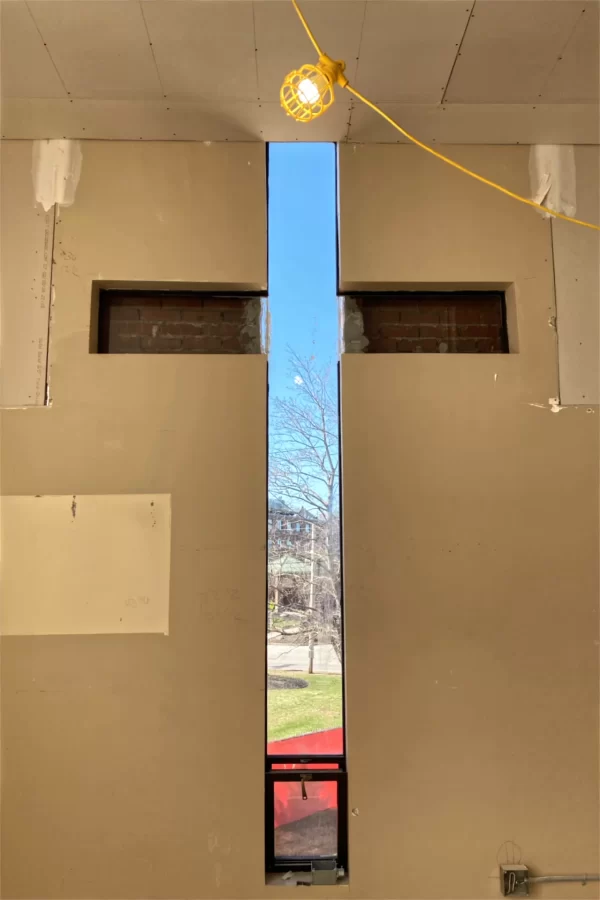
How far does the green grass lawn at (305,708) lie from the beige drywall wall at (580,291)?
145cm

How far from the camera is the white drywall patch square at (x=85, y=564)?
1.98 m

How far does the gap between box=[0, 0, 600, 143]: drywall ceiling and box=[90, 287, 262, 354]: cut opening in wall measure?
0.63m

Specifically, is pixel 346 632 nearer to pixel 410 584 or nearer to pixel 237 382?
pixel 410 584

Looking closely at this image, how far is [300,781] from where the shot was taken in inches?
77.4

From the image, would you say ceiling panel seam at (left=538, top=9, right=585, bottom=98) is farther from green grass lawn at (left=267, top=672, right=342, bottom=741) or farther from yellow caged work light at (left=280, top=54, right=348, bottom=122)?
green grass lawn at (left=267, top=672, right=342, bottom=741)

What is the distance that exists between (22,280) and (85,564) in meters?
1.14

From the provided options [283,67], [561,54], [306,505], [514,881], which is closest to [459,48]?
[561,54]

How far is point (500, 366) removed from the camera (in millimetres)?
2102

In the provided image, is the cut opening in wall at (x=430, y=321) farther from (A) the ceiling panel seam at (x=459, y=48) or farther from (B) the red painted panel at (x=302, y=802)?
(B) the red painted panel at (x=302, y=802)

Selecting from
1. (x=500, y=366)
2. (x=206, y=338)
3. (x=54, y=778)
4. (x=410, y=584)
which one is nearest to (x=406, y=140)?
(x=500, y=366)

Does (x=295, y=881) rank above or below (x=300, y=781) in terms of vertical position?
below

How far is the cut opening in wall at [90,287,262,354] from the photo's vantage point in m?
2.19

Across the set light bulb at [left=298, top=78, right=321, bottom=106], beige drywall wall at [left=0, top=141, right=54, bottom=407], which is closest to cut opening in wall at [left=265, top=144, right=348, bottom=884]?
light bulb at [left=298, top=78, right=321, bottom=106]

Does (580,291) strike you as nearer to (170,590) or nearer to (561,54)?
(561,54)
